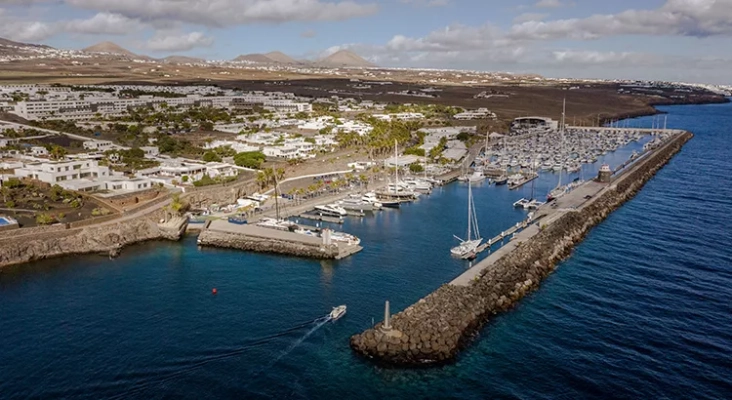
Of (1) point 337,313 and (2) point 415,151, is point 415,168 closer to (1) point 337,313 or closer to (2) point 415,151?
(2) point 415,151

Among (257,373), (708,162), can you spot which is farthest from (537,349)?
(708,162)

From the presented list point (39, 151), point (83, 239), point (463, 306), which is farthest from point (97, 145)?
point (463, 306)

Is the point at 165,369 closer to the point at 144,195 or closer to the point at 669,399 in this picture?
the point at 669,399

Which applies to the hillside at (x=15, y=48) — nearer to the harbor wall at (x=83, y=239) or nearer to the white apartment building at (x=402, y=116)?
the white apartment building at (x=402, y=116)

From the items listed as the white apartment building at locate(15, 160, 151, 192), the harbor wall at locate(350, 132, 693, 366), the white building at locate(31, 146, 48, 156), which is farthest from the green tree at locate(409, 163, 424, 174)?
the white building at locate(31, 146, 48, 156)

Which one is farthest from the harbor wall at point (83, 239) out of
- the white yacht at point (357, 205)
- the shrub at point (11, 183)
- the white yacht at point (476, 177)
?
the white yacht at point (476, 177)

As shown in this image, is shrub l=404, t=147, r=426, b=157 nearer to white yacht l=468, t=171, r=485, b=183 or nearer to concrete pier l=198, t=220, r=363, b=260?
white yacht l=468, t=171, r=485, b=183
